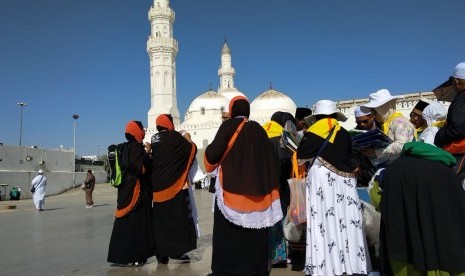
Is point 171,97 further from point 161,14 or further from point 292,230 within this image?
point 292,230

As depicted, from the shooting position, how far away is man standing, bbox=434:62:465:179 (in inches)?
118

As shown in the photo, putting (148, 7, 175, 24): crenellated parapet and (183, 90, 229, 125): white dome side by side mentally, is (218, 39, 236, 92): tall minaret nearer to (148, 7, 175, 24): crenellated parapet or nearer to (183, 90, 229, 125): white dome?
(183, 90, 229, 125): white dome

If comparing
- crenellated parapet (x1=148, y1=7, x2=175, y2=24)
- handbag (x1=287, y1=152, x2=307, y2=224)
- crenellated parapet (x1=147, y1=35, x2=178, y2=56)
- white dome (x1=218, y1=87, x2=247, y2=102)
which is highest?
crenellated parapet (x1=148, y1=7, x2=175, y2=24)

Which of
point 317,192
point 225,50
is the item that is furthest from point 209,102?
point 317,192

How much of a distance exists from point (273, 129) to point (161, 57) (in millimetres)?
38117

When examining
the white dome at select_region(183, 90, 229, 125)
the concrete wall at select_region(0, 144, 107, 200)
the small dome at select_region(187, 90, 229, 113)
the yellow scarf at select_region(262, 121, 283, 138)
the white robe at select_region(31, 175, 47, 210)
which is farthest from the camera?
the small dome at select_region(187, 90, 229, 113)

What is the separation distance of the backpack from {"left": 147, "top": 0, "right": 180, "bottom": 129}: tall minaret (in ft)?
119

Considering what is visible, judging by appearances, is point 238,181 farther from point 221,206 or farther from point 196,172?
point 196,172

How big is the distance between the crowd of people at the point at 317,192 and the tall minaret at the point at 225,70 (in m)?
50.4

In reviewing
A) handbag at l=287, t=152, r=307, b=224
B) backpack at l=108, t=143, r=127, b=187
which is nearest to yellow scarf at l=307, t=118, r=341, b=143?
handbag at l=287, t=152, r=307, b=224

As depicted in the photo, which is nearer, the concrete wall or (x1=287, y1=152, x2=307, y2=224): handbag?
(x1=287, y1=152, x2=307, y2=224): handbag

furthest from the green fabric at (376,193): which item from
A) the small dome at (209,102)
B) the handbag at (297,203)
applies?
the small dome at (209,102)

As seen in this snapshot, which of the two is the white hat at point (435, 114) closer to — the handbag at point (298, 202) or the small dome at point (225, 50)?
the handbag at point (298, 202)

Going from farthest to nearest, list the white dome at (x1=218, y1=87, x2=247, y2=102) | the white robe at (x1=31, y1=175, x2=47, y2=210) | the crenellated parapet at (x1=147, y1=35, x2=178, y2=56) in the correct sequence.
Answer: the white dome at (x1=218, y1=87, x2=247, y2=102) < the crenellated parapet at (x1=147, y1=35, x2=178, y2=56) < the white robe at (x1=31, y1=175, x2=47, y2=210)
